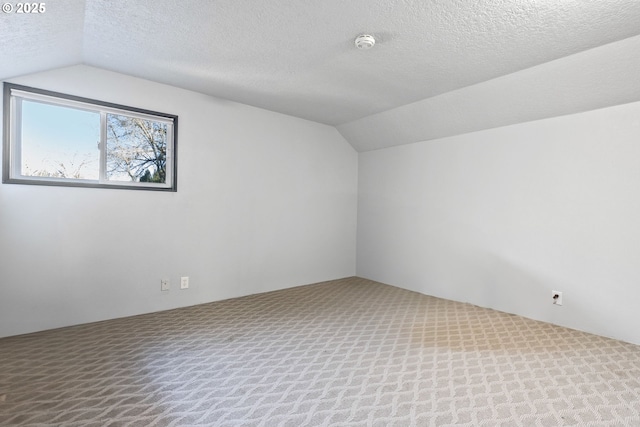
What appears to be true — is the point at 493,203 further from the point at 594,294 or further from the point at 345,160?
the point at 345,160

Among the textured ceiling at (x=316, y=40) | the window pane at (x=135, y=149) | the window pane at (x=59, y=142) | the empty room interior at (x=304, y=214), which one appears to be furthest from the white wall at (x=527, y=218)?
the window pane at (x=59, y=142)

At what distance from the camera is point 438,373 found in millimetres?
2137

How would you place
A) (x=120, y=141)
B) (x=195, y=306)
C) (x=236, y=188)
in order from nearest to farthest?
(x=120, y=141) < (x=195, y=306) < (x=236, y=188)

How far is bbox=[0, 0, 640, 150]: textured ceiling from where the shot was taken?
1891 mm

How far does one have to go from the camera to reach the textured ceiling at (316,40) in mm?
1891

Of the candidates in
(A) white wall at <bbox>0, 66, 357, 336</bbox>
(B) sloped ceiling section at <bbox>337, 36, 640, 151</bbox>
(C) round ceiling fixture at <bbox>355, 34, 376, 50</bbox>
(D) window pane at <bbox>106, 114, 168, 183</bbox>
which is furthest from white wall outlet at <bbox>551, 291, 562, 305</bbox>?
(D) window pane at <bbox>106, 114, 168, 183</bbox>

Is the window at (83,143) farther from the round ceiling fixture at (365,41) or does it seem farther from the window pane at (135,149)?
the round ceiling fixture at (365,41)

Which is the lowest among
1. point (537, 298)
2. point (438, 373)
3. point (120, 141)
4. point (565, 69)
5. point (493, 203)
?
point (438, 373)

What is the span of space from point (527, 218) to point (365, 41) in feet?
8.17

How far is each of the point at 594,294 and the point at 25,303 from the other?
16.2 feet

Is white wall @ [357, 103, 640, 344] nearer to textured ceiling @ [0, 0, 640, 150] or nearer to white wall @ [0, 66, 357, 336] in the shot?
textured ceiling @ [0, 0, 640, 150]

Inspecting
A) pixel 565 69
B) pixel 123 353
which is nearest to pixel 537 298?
pixel 565 69

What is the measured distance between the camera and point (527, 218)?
3.30m

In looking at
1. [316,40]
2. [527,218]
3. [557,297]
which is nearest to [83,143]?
[316,40]
